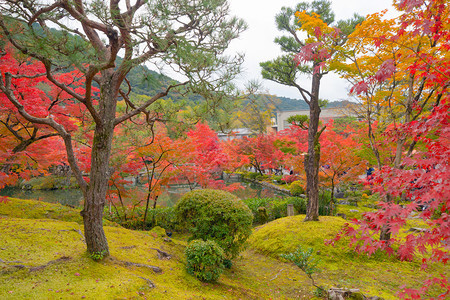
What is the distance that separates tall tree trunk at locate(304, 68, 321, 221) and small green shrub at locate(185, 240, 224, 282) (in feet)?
11.6

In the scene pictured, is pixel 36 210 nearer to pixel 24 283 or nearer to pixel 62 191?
pixel 24 283

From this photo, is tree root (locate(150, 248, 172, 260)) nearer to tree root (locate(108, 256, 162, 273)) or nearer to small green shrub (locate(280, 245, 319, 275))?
tree root (locate(108, 256, 162, 273))

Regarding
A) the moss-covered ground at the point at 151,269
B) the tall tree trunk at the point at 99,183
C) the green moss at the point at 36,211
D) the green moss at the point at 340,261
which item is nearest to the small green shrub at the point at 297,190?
the green moss at the point at 340,261

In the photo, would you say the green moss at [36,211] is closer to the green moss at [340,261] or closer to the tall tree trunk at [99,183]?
the tall tree trunk at [99,183]

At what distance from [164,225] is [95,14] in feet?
20.9

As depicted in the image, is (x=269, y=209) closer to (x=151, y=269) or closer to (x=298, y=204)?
(x=298, y=204)

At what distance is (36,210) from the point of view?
630 centimetres

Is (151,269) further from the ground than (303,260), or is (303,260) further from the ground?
(151,269)

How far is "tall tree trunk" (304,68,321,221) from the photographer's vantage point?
21.6 ft

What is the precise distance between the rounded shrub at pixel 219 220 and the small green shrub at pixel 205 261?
0.57 metres

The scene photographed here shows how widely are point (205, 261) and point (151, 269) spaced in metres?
0.77

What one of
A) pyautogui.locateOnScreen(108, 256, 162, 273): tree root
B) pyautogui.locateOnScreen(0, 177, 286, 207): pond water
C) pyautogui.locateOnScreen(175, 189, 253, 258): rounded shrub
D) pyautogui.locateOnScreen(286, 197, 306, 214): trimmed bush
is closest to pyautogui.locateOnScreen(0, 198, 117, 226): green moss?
pyautogui.locateOnScreen(175, 189, 253, 258): rounded shrub

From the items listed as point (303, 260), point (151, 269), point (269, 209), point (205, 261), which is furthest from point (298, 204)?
point (151, 269)

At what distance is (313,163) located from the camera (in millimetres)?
6762
